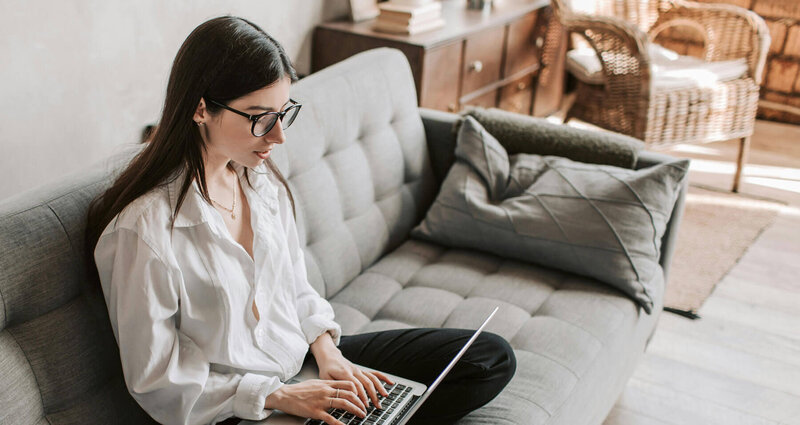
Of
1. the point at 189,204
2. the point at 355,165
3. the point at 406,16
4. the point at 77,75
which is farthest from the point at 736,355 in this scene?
the point at 77,75

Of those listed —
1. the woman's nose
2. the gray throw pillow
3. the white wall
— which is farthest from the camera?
the gray throw pillow

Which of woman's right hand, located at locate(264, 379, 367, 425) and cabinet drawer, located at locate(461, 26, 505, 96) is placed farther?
cabinet drawer, located at locate(461, 26, 505, 96)

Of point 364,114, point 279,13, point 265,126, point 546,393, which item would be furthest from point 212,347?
point 279,13

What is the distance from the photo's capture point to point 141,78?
2143 mm

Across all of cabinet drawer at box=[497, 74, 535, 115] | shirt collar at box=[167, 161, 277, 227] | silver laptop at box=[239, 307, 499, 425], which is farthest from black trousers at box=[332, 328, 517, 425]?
cabinet drawer at box=[497, 74, 535, 115]

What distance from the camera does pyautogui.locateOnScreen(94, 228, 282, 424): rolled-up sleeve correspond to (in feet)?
3.67

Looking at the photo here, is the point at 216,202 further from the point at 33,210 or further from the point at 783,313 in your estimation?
the point at 783,313

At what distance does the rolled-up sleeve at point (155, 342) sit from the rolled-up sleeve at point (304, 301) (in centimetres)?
25

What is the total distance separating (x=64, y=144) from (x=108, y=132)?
15 centimetres

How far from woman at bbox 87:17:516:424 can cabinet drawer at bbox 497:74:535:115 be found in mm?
2237

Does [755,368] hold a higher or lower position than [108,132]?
lower

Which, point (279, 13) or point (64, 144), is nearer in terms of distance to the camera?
point (64, 144)

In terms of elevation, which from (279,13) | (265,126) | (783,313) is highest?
(265,126)

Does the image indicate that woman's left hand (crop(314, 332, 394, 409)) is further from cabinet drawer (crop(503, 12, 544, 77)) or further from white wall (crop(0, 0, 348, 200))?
cabinet drawer (crop(503, 12, 544, 77))
